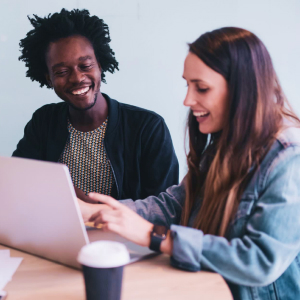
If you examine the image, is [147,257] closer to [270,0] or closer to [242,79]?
[242,79]

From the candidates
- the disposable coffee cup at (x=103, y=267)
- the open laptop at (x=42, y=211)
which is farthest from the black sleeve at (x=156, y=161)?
the disposable coffee cup at (x=103, y=267)

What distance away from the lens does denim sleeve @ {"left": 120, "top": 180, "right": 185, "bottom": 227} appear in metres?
1.11

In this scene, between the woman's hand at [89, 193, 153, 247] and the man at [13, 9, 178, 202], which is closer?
the woman's hand at [89, 193, 153, 247]

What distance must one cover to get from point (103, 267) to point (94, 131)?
3.71 feet

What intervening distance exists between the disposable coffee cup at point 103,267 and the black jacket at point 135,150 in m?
0.98

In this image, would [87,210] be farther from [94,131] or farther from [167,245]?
[94,131]

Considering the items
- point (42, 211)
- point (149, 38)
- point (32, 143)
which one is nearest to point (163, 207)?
point (42, 211)

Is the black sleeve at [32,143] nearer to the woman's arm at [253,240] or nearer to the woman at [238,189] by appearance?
the woman at [238,189]

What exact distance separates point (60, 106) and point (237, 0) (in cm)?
110

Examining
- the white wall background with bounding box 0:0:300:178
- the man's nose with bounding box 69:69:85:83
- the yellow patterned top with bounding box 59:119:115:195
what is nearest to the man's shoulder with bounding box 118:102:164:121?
A: the yellow patterned top with bounding box 59:119:115:195

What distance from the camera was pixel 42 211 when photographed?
0.80m

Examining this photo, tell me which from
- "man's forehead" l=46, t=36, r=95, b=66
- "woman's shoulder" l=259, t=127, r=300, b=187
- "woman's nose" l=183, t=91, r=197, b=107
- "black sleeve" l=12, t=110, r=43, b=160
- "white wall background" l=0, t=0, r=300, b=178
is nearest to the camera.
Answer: "woman's shoulder" l=259, t=127, r=300, b=187

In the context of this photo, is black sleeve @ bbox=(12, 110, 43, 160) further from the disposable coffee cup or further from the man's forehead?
the disposable coffee cup

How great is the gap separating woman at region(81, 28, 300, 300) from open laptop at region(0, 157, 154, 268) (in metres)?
0.09
